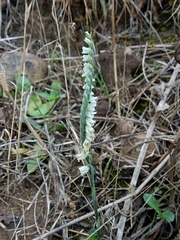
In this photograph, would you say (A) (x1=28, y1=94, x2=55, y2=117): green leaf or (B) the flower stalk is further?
(A) (x1=28, y1=94, x2=55, y2=117): green leaf

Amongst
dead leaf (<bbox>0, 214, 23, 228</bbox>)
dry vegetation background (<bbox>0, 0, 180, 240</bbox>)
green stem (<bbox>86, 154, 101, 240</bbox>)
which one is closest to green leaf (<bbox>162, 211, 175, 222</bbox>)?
dry vegetation background (<bbox>0, 0, 180, 240</bbox>)

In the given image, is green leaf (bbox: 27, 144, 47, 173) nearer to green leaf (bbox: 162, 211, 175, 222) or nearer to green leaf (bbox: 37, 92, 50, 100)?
green leaf (bbox: 37, 92, 50, 100)

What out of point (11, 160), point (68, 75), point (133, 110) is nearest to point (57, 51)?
point (68, 75)

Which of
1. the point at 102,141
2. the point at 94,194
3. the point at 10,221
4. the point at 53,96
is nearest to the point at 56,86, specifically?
the point at 53,96

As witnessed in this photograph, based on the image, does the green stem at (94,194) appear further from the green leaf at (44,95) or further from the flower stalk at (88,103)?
the green leaf at (44,95)

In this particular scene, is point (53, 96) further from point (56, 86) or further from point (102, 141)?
point (102, 141)

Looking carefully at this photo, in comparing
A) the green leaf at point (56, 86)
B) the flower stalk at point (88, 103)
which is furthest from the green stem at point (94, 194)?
the green leaf at point (56, 86)

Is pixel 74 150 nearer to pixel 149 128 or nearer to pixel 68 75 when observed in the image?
pixel 149 128

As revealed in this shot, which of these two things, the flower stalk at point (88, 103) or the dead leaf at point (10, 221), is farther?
the dead leaf at point (10, 221)
